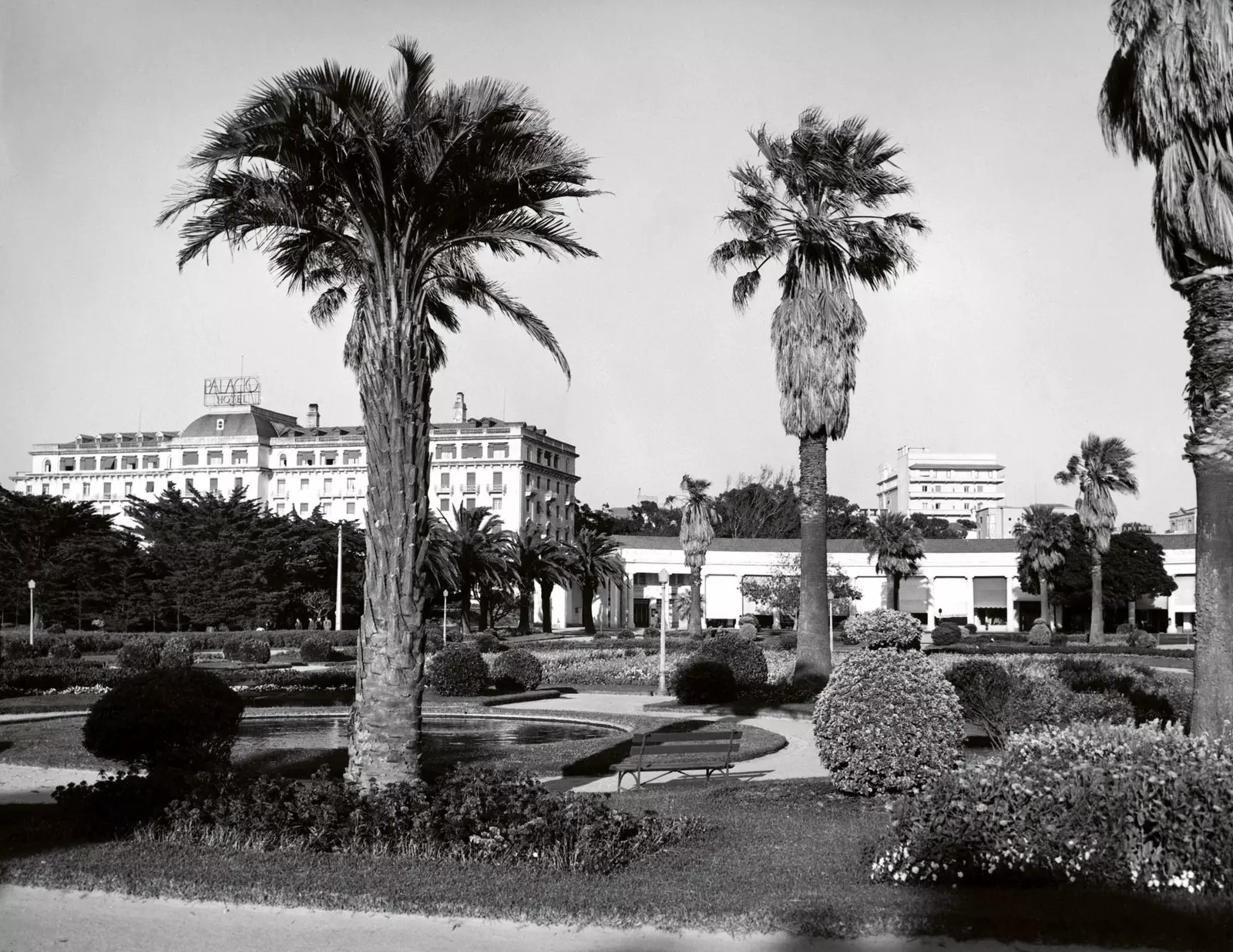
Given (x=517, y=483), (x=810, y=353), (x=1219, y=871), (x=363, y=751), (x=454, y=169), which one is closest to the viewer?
(x=1219, y=871)

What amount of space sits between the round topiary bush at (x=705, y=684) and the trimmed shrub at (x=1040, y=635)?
28.5 meters

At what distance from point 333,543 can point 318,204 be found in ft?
186

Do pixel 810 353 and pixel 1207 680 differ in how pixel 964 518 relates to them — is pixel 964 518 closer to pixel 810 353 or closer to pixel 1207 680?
pixel 810 353

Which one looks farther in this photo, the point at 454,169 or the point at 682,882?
the point at 454,169

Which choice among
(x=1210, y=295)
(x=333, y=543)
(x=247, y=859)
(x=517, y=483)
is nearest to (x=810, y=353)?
(x=1210, y=295)

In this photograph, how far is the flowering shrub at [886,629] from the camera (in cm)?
1109

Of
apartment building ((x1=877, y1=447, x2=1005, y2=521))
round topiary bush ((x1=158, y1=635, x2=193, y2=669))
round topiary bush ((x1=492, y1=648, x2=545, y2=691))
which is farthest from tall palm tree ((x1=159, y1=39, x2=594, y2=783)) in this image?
apartment building ((x1=877, y1=447, x2=1005, y2=521))

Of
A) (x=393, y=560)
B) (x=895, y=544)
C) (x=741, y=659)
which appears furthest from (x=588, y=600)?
(x=393, y=560)

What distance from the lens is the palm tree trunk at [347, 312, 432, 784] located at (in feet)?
31.0

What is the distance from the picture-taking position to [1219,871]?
7.13 metres

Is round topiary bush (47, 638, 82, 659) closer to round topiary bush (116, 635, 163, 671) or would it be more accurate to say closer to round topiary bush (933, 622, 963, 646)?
round topiary bush (116, 635, 163, 671)

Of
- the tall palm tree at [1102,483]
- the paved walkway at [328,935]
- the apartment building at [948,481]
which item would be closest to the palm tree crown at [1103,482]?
the tall palm tree at [1102,483]

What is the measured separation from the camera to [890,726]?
1052 centimetres

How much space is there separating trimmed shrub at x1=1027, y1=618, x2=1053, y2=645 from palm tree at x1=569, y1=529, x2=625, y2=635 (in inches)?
951
